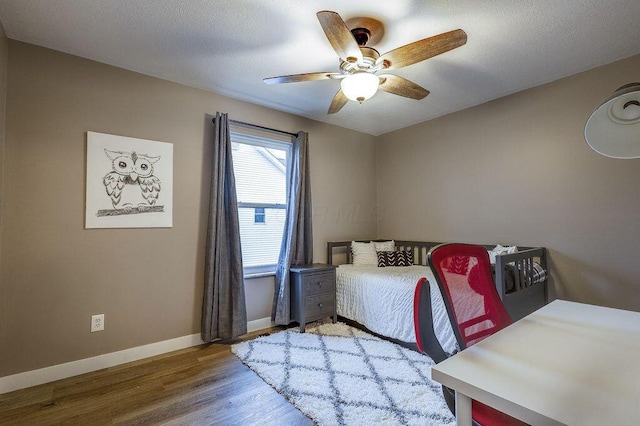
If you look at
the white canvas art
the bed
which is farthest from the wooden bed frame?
the white canvas art

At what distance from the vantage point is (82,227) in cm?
231

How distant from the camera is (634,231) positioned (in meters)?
2.38

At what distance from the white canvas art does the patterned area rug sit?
56.4 inches

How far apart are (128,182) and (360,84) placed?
2016 millimetres

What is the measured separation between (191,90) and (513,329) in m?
3.06

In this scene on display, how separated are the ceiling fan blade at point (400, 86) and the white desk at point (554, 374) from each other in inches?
68.9

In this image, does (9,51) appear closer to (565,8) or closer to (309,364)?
(309,364)

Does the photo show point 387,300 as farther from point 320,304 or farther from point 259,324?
point 259,324

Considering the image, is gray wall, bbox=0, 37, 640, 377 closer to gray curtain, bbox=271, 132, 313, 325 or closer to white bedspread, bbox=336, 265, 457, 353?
gray curtain, bbox=271, 132, 313, 325

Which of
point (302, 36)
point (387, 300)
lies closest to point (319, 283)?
point (387, 300)

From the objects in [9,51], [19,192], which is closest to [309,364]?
[19,192]

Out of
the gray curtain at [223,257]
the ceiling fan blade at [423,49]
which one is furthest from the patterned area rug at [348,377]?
the ceiling fan blade at [423,49]

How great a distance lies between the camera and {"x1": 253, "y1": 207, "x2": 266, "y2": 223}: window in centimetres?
327

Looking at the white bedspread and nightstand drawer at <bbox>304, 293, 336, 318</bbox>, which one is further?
nightstand drawer at <bbox>304, 293, 336, 318</bbox>
